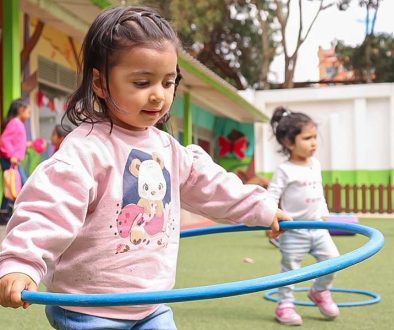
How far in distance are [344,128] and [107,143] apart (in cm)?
1566

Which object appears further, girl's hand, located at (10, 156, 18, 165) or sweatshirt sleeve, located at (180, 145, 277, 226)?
girl's hand, located at (10, 156, 18, 165)

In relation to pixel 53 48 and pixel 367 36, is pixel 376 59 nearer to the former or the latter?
pixel 367 36

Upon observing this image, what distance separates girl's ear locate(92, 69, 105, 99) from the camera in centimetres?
195

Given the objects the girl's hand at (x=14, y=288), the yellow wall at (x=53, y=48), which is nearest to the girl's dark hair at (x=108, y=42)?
the girl's hand at (x=14, y=288)

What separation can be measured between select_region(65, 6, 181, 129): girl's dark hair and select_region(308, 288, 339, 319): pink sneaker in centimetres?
241

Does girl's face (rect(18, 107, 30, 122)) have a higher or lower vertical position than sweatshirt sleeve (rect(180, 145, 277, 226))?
higher

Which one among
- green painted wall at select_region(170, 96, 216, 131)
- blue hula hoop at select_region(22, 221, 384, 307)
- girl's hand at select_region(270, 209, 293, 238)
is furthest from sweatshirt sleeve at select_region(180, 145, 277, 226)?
green painted wall at select_region(170, 96, 216, 131)

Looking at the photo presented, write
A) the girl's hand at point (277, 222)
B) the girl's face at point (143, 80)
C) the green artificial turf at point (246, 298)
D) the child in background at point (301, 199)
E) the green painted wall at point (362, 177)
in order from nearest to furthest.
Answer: the girl's face at point (143, 80), the girl's hand at point (277, 222), the green artificial turf at point (246, 298), the child in background at point (301, 199), the green painted wall at point (362, 177)

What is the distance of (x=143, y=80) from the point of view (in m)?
1.85

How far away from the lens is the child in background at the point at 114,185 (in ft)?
5.73

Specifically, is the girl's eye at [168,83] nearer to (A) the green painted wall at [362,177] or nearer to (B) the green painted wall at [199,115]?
(B) the green painted wall at [199,115]

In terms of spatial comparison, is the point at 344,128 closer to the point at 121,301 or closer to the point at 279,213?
the point at 279,213

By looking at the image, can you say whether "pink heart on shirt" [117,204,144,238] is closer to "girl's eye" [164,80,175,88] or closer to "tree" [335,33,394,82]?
"girl's eye" [164,80,175,88]

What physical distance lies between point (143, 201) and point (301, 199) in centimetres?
264
